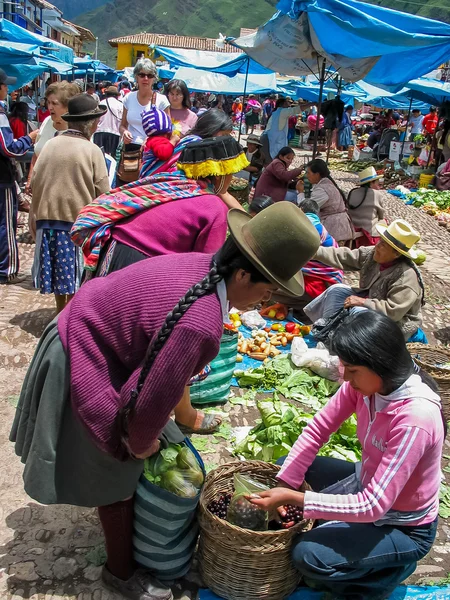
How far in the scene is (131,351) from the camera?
206 centimetres

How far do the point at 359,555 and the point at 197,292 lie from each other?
139cm

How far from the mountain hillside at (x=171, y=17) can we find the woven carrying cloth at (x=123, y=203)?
4733 inches

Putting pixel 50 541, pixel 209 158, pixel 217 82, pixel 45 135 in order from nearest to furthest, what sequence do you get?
pixel 50 541 → pixel 209 158 → pixel 45 135 → pixel 217 82

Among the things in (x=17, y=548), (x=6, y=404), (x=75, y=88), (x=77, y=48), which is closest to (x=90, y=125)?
(x=75, y=88)

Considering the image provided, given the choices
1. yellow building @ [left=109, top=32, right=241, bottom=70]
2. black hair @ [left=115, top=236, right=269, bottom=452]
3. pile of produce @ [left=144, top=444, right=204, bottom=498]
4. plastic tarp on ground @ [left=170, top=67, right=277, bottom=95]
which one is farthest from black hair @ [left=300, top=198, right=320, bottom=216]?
yellow building @ [left=109, top=32, right=241, bottom=70]

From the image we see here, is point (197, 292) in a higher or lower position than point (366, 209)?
higher

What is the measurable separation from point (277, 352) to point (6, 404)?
2383 mm

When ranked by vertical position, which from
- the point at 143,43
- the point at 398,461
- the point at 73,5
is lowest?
the point at 398,461

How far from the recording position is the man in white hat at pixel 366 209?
738cm

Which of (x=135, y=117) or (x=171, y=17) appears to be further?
(x=171, y=17)

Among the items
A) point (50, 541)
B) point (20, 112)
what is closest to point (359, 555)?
point (50, 541)

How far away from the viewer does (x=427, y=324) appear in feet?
21.7

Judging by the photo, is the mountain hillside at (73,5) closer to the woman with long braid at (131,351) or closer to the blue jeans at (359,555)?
the woman with long braid at (131,351)

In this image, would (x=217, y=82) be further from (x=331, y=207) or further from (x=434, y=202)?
(x=331, y=207)
